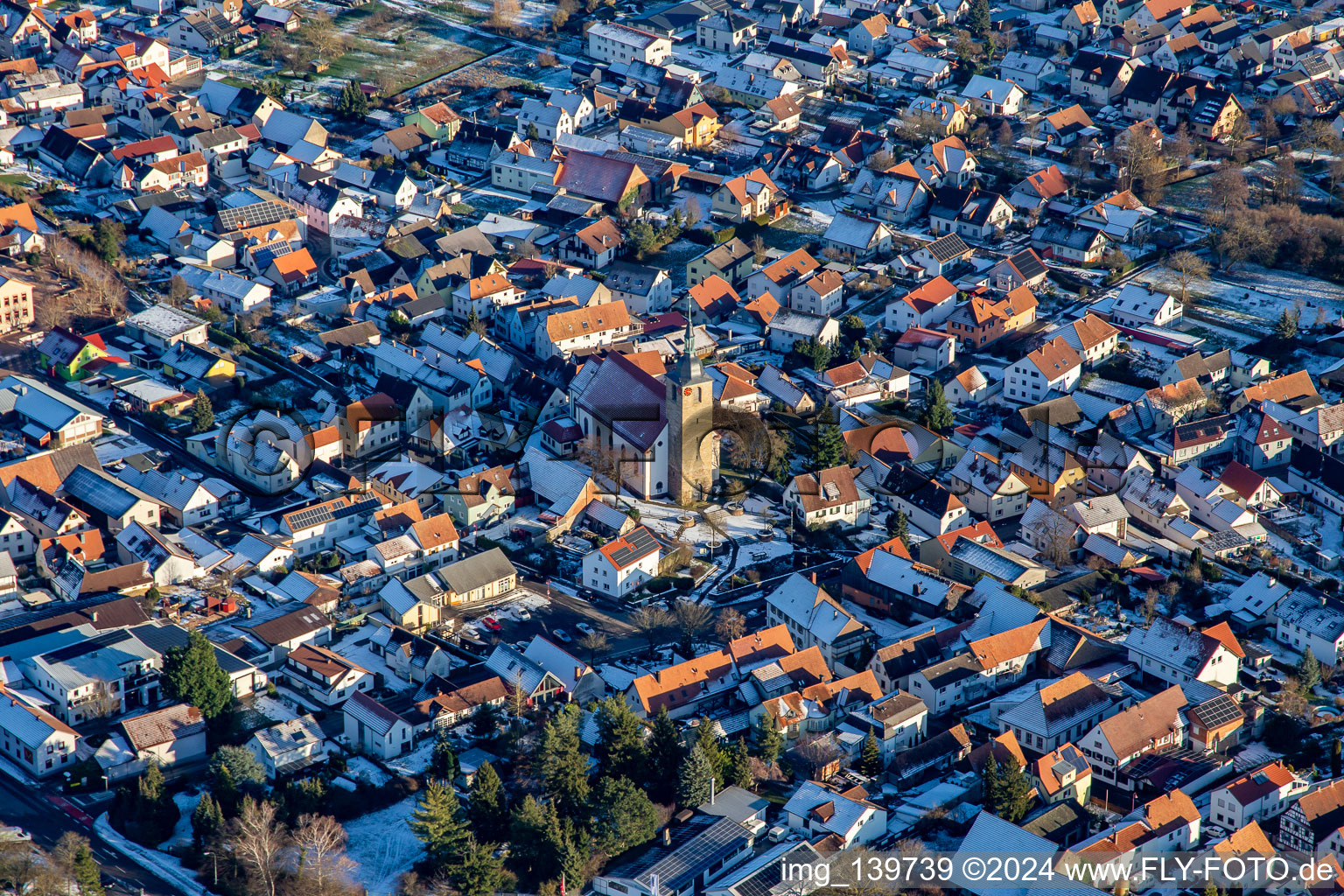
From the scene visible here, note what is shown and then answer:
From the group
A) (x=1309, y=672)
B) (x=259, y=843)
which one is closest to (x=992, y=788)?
(x=1309, y=672)

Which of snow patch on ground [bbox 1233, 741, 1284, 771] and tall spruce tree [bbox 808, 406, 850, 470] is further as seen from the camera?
tall spruce tree [bbox 808, 406, 850, 470]

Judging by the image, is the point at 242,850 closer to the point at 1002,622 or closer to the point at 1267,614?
the point at 1002,622

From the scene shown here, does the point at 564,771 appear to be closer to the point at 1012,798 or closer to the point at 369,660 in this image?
the point at 369,660

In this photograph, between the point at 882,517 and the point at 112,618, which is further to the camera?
the point at 882,517

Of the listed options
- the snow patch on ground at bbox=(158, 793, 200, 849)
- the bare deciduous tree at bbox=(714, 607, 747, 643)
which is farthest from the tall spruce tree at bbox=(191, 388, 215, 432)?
the bare deciduous tree at bbox=(714, 607, 747, 643)

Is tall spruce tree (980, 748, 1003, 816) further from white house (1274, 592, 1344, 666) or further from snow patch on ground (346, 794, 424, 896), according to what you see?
snow patch on ground (346, 794, 424, 896)

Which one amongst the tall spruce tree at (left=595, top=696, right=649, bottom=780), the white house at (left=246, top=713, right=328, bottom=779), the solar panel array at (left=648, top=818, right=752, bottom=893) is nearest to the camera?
the solar panel array at (left=648, top=818, right=752, bottom=893)

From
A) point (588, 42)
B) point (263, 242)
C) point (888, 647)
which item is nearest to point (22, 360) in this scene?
point (263, 242)
